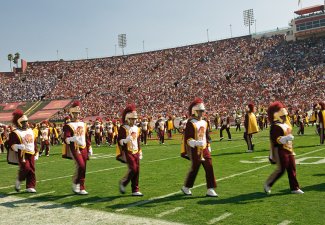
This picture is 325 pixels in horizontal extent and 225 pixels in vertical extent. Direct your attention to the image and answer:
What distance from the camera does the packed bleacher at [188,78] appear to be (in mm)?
43469

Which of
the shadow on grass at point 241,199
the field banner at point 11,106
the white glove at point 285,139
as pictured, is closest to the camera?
the shadow on grass at point 241,199

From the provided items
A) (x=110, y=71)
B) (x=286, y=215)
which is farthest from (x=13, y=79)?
(x=286, y=215)

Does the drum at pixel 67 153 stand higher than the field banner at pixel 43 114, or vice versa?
the field banner at pixel 43 114

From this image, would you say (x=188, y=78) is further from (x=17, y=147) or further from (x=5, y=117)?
(x=17, y=147)

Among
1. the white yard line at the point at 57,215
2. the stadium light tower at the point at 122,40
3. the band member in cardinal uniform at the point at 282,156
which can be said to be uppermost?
the stadium light tower at the point at 122,40

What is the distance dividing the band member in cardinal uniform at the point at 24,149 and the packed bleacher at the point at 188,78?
102 ft

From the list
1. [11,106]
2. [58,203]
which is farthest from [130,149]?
[11,106]

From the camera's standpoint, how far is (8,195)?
8656 millimetres

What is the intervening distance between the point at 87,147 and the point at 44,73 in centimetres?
6226

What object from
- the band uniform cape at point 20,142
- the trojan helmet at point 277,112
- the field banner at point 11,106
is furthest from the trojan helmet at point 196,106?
the field banner at point 11,106

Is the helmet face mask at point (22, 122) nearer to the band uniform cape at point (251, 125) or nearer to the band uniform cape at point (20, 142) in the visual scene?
the band uniform cape at point (20, 142)

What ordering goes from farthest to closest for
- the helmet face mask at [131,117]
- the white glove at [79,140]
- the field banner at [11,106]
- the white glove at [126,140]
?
the field banner at [11,106] < the white glove at [79,140] < the helmet face mask at [131,117] < the white glove at [126,140]

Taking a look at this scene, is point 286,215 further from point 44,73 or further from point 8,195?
point 44,73

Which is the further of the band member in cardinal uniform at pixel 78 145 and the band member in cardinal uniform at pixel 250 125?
the band member in cardinal uniform at pixel 250 125
